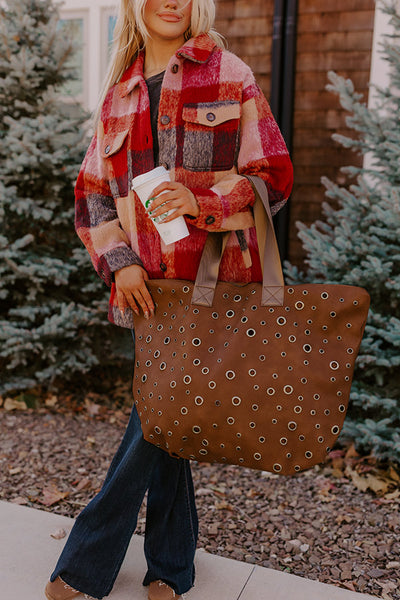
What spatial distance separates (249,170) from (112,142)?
444mm

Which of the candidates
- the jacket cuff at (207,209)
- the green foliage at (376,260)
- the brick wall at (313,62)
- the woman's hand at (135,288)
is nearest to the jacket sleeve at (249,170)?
the jacket cuff at (207,209)

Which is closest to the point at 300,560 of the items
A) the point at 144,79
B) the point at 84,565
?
the point at 84,565

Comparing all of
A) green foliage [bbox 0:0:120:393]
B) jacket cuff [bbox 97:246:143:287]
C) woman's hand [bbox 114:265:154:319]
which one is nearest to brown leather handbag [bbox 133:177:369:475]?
woman's hand [bbox 114:265:154:319]

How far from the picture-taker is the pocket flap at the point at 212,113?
5.28 ft

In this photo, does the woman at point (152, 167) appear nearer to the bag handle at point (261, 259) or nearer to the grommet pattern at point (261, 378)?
the bag handle at point (261, 259)

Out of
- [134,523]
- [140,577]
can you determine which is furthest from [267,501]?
[134,523]

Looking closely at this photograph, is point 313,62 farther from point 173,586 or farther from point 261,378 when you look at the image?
point 173,586

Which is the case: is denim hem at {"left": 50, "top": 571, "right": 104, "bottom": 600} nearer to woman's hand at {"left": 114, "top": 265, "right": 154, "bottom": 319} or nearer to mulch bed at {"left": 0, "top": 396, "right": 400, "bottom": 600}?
mulch bed at {"left": 0, "top": 396, "right": 400, "bottom": 600}

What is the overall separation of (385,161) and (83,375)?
2.60 m

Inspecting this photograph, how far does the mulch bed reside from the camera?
2.33 meters

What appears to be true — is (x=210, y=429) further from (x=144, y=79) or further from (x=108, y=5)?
(x=108, y=5)

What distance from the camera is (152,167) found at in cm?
166

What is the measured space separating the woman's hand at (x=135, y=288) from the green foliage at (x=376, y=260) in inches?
65.3

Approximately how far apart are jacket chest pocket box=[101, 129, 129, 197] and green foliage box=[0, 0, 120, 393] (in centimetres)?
202
